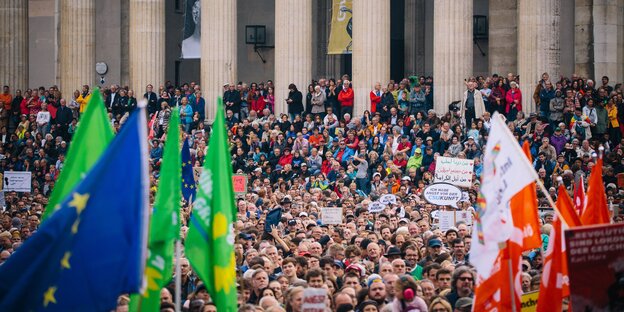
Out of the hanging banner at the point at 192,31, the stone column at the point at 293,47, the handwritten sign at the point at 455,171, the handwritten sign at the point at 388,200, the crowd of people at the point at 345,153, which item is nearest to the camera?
the crowd of people at the point at 345,153

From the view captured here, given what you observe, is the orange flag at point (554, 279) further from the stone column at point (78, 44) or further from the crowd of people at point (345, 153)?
the stone column at point (78, 44)

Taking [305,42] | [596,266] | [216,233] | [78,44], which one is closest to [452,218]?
[216,233]

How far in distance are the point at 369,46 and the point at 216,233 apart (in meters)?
32.8

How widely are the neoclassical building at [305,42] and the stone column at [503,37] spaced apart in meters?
0.03

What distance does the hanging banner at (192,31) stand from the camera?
53.6 m

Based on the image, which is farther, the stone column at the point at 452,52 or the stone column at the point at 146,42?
the stone column at the point at 146,42

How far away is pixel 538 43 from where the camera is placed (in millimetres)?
46594

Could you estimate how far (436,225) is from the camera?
3328 cm

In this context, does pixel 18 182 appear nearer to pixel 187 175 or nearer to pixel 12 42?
pixel 187 175

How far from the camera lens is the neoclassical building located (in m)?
47.3

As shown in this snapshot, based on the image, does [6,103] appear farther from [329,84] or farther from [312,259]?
→ [312,259]

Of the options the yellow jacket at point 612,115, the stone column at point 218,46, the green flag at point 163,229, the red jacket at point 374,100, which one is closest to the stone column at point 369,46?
the red jacket at point 374,100

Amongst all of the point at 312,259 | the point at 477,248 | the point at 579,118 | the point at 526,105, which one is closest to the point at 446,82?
the point at 526,105

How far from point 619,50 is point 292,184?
1291cm
